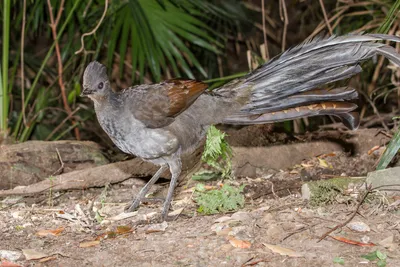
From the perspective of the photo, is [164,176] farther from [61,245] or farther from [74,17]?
[74,17]

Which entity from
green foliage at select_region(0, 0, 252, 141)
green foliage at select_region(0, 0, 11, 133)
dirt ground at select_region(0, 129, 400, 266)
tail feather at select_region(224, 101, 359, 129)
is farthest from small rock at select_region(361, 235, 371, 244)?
green foliage at select_region(0, 0, 11, 133)

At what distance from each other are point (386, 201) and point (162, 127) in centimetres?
153

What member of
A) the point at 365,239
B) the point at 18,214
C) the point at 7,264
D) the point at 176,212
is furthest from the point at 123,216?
the point at 365,239

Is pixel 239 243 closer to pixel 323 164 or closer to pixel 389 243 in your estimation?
pixel 389 243

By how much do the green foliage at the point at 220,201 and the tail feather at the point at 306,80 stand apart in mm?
526

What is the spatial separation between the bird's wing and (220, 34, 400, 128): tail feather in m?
0.31

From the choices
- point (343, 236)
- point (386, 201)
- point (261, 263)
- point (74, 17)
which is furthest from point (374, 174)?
point (74, 17)

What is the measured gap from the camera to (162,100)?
446 cm

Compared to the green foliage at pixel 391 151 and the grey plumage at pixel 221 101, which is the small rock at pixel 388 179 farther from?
the grey plumage at pixel 221 101

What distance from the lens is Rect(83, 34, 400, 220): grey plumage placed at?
4.20m

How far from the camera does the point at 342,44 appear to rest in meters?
4.13

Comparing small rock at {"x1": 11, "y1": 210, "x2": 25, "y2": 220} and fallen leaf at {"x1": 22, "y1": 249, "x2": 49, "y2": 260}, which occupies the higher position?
fallen leaf at {"x1": 22, "y1": 249, "x2": 49, "y2": 260}

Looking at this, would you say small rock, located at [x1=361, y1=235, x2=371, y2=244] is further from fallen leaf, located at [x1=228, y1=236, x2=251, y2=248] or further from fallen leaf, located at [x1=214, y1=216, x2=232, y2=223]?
fallen leaf, located at [x1=214, y1=216, x2=232, y2=223]

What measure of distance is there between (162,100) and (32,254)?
1.36 meters
